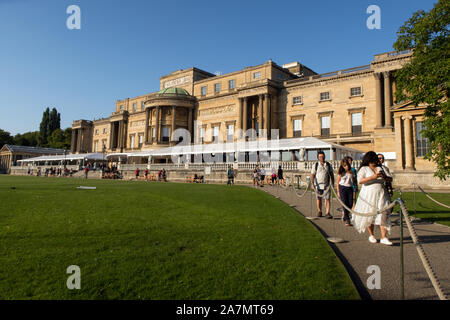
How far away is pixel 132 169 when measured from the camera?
41375mm

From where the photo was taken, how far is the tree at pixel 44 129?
101m

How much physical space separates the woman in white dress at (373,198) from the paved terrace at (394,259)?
1.15 feet

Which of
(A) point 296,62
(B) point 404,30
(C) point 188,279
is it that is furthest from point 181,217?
(A) point 296,62

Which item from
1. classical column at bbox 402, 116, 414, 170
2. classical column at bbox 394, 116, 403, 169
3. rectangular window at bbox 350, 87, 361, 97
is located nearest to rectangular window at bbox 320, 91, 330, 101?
rectangular window at bbox 350, 87, 361, 97

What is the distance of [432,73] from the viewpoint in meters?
9.14

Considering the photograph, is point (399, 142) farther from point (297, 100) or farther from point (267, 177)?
point (297, 100)

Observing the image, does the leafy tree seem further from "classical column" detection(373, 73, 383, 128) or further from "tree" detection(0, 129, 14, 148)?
"classical column" detection(373, 73, 383, 128)

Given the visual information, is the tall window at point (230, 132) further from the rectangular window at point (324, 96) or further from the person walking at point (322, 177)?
the person walking at point (322, 177)

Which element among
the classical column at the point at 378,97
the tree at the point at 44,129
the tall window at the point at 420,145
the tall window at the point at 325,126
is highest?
the tree at the point at 44,129

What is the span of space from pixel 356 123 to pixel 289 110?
9.82m

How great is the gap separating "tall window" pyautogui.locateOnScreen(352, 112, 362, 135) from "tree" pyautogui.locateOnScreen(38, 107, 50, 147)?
10448 cm

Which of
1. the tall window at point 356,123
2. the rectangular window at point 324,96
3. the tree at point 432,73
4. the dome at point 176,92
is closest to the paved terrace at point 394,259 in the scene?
the tree at point 432,73

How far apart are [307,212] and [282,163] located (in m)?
17.8

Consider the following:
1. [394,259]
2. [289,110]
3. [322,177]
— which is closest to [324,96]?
[289,110]
